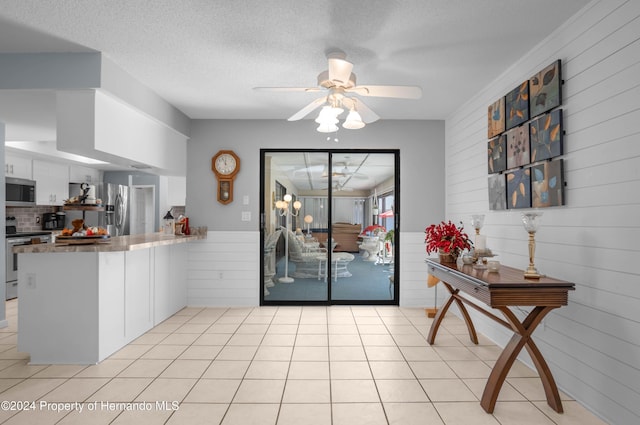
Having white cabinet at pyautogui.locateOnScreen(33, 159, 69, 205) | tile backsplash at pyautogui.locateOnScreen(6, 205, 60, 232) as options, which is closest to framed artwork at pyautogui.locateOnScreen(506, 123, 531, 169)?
Answer: white cabinet at pyautogui.locateOnScreen(33, 159, 69, 205)

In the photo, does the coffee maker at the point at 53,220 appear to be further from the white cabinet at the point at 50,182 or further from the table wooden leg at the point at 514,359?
the table wooden leg at the point at 514,359

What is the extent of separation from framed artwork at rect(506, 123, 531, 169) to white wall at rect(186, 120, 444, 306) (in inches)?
68.5

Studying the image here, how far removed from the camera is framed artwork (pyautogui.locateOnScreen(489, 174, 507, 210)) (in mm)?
3158

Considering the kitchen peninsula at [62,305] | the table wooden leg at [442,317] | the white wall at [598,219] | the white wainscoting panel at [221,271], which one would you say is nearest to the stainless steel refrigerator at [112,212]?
the white wainscoting panel at [221,271]

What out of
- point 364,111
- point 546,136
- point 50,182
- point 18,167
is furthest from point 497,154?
point 50,182

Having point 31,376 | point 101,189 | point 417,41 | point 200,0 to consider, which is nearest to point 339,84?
point 417,41

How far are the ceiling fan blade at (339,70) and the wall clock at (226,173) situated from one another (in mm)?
2557

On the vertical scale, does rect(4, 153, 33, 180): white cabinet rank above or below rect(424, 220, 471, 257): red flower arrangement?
above

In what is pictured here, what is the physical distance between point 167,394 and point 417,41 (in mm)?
3081

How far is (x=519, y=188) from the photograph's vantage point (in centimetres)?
288

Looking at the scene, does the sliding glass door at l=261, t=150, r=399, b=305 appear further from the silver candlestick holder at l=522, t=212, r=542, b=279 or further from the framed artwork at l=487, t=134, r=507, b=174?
the silver candlestick holder at l=522, t=212, r=542, b=279

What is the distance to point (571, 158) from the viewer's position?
2.35 meters

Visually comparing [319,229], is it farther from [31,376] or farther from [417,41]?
[31,376]

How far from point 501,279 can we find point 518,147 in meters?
1.23
